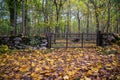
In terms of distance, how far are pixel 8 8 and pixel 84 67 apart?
1549 centimetres

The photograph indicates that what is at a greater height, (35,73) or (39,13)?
(39,13)

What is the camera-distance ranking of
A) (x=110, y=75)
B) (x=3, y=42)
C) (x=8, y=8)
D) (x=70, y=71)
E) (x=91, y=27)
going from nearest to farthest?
(x=110, y=75)
(x=70, y=71)
(x=3, y=42)
(x=8, y=8)
(x=91, y=27)

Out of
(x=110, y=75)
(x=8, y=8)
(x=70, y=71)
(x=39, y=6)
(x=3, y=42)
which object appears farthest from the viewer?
(x=39, y=6)

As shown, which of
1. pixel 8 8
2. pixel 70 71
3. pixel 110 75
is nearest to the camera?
pixel 110 75

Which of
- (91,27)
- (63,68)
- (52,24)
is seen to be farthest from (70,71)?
(91,27)

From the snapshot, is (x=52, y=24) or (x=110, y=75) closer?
(x=110, y=75)

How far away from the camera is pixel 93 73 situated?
5.93 m

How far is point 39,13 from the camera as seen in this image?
1082 inches

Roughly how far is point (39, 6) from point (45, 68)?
19737mm

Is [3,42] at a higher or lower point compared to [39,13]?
lower

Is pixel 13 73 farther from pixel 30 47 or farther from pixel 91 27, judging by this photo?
pixel 91 27

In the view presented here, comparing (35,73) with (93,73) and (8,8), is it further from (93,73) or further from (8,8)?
(8,8)

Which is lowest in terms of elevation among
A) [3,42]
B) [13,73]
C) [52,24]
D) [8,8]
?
[13,73]

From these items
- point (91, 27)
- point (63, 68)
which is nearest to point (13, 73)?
point (63, 68)
